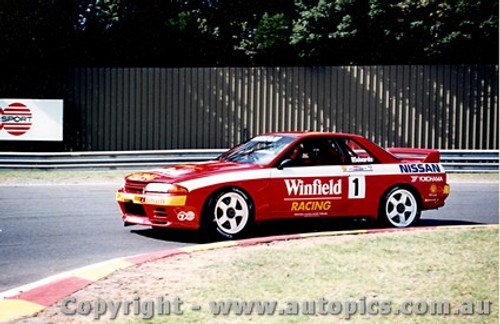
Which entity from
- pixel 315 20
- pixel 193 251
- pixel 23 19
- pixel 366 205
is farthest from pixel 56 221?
pixel 315 20

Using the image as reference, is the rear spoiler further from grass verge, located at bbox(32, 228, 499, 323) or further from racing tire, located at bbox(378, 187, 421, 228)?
grass verge, located at bbox(32, 228, 499, 323)

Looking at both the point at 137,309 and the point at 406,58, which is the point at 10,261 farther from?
the point at 406,58

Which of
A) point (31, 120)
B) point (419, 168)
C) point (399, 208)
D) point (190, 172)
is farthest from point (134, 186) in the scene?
point (31, 120)

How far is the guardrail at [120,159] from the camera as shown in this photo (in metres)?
19.3

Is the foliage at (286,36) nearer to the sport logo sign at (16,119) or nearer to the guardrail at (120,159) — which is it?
the sport logo sign at (16,119)

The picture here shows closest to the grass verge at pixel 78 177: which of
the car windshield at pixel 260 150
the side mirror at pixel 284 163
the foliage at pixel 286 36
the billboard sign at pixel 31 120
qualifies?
the billboard sign at pixel 31 120

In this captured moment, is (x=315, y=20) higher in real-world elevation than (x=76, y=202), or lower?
higher

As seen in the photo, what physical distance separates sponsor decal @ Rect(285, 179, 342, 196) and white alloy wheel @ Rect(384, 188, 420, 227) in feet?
3.00

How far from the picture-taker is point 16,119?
70.3 feet

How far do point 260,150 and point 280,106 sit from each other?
447 inches

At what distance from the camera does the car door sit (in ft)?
33.8

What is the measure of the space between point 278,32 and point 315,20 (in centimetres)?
121

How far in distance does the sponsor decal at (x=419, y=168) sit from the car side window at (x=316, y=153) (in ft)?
3.12

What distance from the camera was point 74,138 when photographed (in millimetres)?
22141
